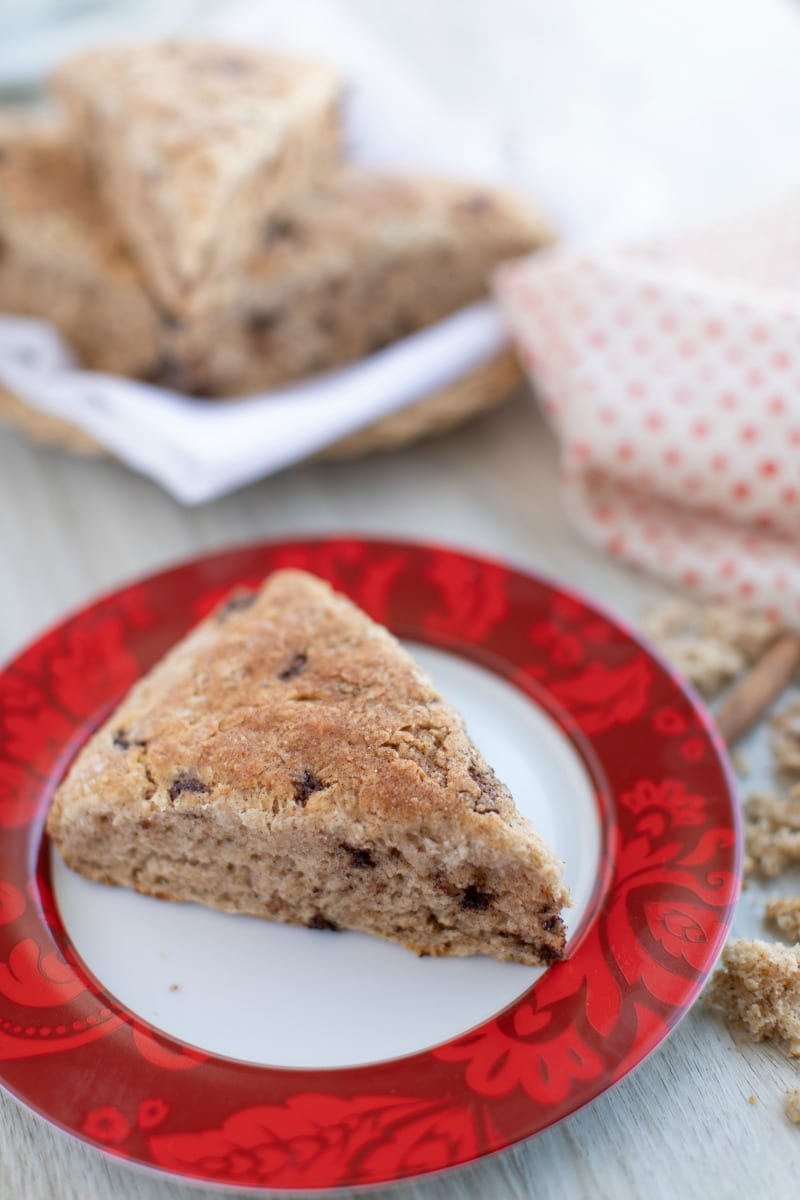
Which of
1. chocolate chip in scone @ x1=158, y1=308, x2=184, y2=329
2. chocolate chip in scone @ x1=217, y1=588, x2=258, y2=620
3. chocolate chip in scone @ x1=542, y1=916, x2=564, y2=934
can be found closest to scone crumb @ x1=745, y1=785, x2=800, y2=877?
chocolate chip in scone @ x1=542, y1=916, x2=564, y2=934

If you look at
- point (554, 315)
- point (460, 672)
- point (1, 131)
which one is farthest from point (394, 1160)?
point (1, 131)

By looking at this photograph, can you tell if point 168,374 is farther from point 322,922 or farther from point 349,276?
point 322,922

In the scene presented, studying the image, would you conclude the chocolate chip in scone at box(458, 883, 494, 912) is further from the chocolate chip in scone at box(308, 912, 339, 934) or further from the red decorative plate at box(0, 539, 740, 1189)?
the chocolate chip in scone at box(308, 912, 339, 934)

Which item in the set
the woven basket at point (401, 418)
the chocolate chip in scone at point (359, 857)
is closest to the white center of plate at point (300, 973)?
the chocolate chip in scone at point (359, 857)

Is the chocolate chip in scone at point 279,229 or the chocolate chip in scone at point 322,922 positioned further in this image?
the chocolate chip in scone at point 279,229

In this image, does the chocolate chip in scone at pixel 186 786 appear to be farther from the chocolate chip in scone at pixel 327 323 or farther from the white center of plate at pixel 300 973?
the chocolate chip in scone at pixel 327 323

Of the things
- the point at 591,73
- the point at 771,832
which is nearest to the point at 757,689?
the point at 771,832
